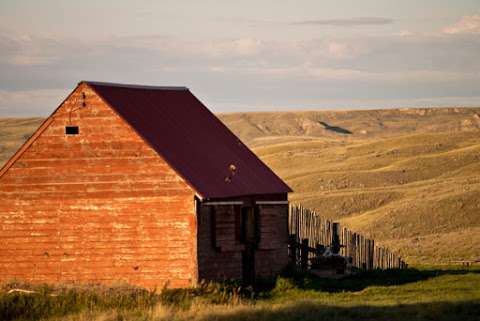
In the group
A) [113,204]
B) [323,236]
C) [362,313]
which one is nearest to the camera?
[362,313]

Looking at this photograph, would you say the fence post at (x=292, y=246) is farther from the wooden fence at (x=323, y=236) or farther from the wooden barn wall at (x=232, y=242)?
the wooden barn wall at (x=232, y=242)

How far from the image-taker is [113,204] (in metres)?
29.5

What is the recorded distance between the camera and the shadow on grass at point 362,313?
2197 centimetres

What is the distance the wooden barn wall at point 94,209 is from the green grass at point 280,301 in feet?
4.79

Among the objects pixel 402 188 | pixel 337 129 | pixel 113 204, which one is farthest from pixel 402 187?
pixel 337 129

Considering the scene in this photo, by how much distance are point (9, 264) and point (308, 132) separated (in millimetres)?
139392

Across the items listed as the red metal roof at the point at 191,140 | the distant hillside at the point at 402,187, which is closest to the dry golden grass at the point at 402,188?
the distant hillside at the point at 402,187

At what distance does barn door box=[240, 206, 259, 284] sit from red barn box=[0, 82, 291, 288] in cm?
13

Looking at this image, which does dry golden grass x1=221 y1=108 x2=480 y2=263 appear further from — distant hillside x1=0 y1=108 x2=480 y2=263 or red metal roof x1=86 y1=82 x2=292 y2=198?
red metal roof x1=86 y1=82 x2=292 y2=198

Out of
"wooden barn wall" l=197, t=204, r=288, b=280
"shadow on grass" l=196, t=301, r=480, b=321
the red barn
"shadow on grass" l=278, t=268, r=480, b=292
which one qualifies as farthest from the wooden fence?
"shadow on grass" l=196, t=301, r=480, b=321

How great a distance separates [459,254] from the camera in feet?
142

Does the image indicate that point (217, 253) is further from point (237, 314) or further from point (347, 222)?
point (347, 222)

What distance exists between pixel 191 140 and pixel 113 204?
→ 3610 millimetres

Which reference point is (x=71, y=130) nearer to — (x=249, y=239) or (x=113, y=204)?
(x=113, y=204)
